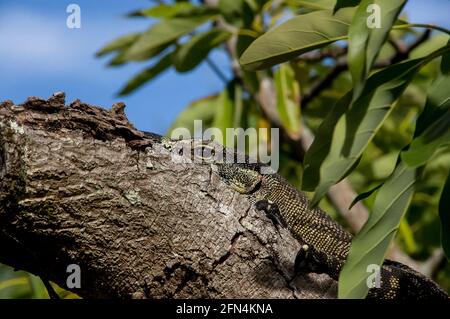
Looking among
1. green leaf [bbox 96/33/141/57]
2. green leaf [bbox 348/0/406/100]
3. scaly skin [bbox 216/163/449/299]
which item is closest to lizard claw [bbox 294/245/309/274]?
scaly skin [bbox 216/163/449/299]

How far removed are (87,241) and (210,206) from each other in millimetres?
405

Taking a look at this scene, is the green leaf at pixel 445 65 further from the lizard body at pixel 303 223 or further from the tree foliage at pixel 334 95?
the lizard body at pixel 303 223

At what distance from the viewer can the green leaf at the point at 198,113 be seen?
638 cm

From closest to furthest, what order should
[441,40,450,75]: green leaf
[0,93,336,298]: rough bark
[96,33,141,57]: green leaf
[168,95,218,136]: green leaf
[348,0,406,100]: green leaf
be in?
[348,0,406,100]: green leaf < [0,93,336,298]: rough bark < [441,40,450,75]: green leaf < [168,95,218,136]: green leaf < [96,33,141,57]: green leaf

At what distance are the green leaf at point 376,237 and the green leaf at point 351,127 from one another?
17cm

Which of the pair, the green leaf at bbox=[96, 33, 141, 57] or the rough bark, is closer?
the rough bark

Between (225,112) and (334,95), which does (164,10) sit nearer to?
(225,112)

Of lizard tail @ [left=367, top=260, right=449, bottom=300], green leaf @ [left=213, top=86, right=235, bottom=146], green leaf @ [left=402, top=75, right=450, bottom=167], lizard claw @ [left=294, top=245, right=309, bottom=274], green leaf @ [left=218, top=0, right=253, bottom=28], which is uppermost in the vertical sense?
green leaf @ [left=218, top=0, right=253, bottom=28]

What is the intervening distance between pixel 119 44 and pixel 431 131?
457 cm

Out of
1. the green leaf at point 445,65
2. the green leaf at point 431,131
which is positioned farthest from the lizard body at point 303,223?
the green leaf at point 445,65

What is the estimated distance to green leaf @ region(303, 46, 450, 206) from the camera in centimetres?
234

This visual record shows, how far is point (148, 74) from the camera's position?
6309 mm

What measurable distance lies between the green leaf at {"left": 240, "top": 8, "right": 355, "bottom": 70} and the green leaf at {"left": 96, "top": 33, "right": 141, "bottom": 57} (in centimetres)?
389

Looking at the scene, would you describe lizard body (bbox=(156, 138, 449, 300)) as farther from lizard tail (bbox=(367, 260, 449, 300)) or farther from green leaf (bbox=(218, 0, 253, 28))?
green leaf (bbox=(218, 0, 253, 28))
